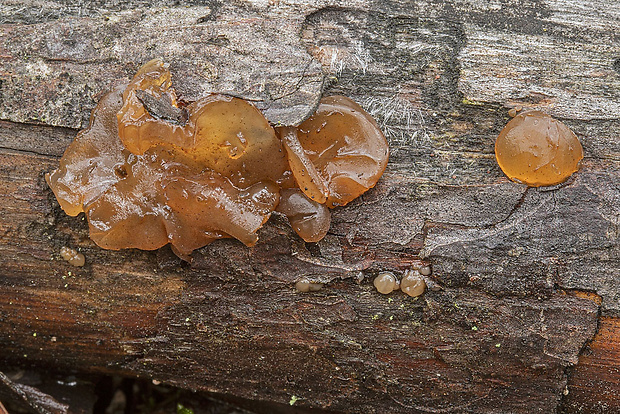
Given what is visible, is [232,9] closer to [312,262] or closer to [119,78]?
[119,78]

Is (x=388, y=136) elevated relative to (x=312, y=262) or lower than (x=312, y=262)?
elevated

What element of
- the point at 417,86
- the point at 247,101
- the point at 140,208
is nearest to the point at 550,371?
the point at 417,86

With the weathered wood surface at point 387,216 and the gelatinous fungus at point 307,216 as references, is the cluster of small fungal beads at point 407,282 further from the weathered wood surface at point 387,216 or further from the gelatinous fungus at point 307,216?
the gelatinous fungus at point 307,216

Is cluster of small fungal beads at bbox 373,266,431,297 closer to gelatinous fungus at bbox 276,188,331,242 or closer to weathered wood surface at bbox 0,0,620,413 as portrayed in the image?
weathered wood surface at bbox 0,0,620,413

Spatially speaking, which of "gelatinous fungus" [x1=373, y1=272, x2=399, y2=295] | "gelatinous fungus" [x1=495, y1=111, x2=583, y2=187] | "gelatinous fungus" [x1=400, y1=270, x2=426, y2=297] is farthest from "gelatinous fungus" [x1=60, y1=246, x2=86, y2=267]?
"gelatinous fungus" [x1=495, y1=111, x2=583, y2=187]

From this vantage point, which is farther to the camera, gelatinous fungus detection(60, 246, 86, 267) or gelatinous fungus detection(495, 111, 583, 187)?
gelatinous fungus detection(60, 246, 86, 267)
